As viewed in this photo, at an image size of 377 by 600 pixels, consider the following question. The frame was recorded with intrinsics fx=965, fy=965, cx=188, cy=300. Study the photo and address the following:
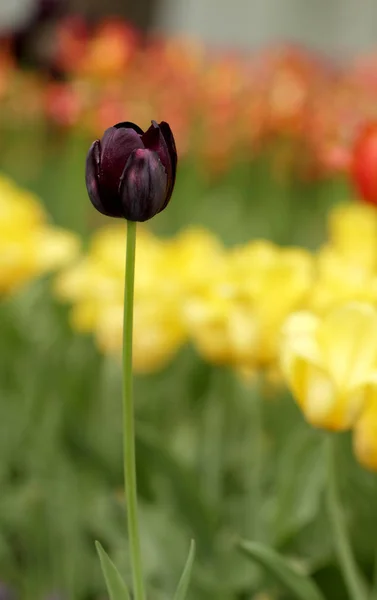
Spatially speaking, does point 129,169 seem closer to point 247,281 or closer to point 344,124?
point 247,281

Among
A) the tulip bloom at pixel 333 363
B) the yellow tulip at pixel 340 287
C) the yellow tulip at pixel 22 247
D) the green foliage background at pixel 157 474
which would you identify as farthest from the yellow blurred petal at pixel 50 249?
the tulip bloom at pixel 333 363

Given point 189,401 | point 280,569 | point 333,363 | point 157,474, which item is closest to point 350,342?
point 333,363

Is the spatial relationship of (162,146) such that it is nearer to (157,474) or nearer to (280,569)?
(280,569)

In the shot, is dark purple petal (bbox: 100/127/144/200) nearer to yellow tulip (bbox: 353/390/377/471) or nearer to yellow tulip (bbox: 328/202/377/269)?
yellow tulip (bbox: 353/390/377/471)

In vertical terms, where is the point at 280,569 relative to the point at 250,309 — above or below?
below

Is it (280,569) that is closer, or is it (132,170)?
(132,170)

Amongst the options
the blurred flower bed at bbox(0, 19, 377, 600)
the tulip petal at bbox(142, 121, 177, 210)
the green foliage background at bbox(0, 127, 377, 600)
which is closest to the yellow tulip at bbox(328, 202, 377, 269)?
the blurred flower bed at bbox(0, 19, 377, 600)
